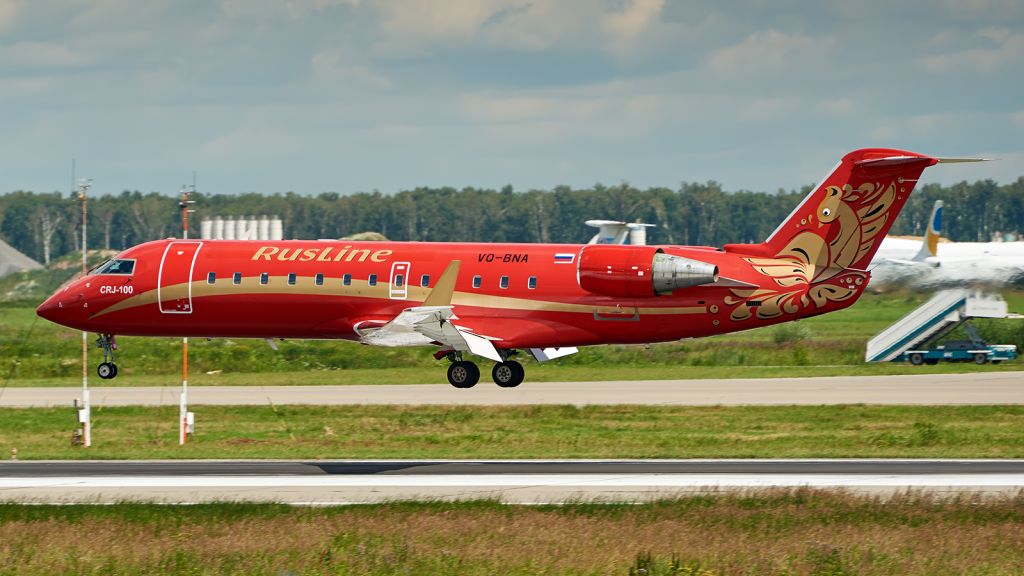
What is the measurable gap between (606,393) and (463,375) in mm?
9655

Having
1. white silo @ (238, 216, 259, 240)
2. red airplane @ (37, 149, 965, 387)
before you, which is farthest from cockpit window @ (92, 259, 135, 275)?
white silo @ (238, 216, 259, 240)

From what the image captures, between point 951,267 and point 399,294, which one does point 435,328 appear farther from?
point 951,267

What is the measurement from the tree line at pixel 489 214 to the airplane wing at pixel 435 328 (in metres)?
126

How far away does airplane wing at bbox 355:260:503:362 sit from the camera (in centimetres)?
3909

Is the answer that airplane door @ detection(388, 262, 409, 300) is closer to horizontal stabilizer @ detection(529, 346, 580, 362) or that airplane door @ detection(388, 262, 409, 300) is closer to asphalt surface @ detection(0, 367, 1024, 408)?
horizontal stabilizer @ detection(529, 346, 580, 362)

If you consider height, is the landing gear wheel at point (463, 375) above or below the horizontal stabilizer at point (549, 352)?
below

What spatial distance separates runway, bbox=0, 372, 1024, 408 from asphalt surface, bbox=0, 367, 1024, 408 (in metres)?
0.03

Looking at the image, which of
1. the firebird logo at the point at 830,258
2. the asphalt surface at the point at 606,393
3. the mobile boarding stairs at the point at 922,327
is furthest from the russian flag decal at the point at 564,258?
the mobile boarding stairs at the point at 922,327

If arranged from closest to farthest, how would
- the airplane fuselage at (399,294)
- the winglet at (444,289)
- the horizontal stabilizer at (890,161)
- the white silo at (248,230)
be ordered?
the winglet at (444,289) < the horizontal stabilizer at (890,161) < the airplane fuselage at (399,294) < the white silo at (248,230)

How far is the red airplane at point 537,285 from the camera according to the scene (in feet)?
132

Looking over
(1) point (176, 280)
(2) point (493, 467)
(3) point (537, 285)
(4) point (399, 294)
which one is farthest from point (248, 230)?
(2) point (493, 467)

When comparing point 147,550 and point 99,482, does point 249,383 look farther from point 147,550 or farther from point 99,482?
point 147,550

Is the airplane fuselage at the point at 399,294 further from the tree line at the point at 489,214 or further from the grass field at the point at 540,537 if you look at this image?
the tree line at the point at 489,214

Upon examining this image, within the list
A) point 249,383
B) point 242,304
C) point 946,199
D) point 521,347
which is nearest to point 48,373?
point 249,383
